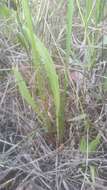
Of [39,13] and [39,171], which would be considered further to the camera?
[39,13]

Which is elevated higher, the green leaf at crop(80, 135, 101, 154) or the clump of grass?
the clump of grass

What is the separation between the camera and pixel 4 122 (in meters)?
1.01

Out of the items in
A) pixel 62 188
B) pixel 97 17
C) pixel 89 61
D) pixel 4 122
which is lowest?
pixel 62 188

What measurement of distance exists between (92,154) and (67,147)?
0.20 feet

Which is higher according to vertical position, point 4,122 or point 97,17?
point 97,17

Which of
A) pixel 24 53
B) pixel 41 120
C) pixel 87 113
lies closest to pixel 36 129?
pixel 41 120

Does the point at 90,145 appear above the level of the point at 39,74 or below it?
below

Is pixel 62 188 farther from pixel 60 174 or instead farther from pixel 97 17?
pixel 97 17

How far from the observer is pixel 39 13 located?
3.54 feet

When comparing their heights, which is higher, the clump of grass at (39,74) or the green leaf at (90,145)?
the clump of grass at (39,74)

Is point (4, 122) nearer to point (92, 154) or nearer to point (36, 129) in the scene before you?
point (36, 129)

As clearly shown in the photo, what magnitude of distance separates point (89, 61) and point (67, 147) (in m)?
0.22

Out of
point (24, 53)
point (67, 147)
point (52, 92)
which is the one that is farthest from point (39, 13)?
point (67, 147)

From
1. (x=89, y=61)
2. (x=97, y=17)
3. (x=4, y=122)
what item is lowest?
(x=4, y=122)
